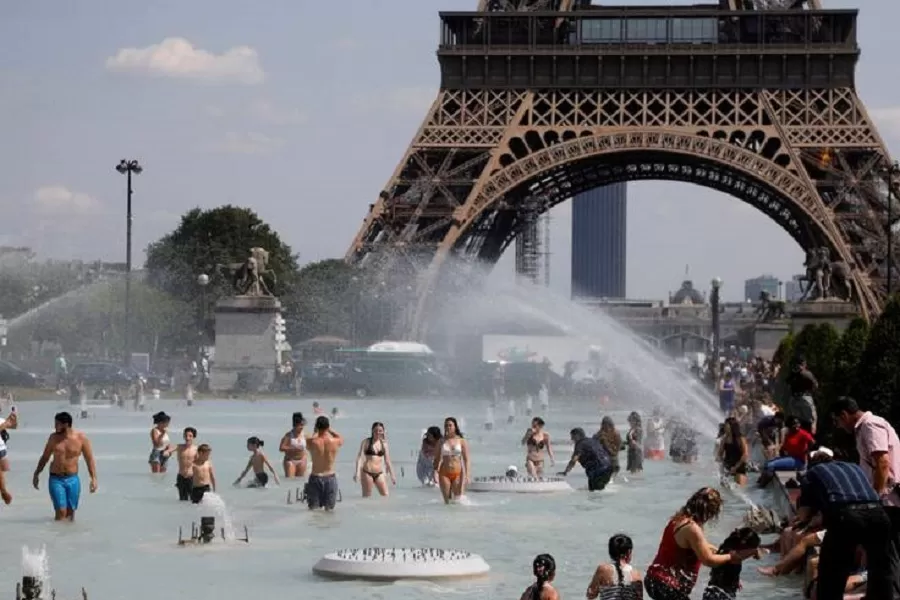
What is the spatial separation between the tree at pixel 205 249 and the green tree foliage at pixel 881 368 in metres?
89.8

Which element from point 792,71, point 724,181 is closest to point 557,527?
point 792,71

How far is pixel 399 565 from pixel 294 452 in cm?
1348

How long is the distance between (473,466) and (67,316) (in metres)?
77.7

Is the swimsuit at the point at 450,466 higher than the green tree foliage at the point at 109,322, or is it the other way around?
the green tree foliage at the point at 109,322

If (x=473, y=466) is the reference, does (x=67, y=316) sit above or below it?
above

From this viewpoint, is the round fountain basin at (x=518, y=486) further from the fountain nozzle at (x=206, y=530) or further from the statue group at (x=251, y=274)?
the statue group at (x=251, y=274)

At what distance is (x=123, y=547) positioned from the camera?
1010 inches

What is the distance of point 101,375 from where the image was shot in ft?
240

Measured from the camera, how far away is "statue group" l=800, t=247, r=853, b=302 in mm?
79312

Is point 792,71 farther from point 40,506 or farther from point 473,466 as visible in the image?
point 40,506

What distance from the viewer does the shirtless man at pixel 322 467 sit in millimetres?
29141

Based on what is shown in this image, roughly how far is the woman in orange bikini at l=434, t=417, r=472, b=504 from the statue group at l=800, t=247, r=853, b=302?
4955 cm

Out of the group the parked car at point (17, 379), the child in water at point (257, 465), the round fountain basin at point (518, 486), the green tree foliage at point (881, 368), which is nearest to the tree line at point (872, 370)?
the green tree foliage at point (881, 368)

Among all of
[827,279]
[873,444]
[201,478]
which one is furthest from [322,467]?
[827,279]
